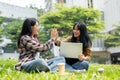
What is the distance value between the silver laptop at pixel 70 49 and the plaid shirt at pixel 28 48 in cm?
44

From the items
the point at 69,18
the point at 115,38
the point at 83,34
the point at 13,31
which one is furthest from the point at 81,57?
the point at 13,31

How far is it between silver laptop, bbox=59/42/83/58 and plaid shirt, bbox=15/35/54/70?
1.43 ft

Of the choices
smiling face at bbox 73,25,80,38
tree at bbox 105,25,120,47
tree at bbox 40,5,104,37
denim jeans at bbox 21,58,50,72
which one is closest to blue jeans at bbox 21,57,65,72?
denim jeans at bbox 21,58,50,72

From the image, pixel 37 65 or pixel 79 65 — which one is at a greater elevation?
pixel 37 65

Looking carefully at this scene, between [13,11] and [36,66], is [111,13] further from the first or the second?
[36,66]

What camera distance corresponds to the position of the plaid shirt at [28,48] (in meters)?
4.16

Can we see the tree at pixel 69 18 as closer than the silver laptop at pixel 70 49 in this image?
No

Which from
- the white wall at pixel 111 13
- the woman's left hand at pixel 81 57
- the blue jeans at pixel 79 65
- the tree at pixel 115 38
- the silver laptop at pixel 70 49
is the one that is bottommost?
the tree at pixel 115 38

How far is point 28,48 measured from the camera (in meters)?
4.22

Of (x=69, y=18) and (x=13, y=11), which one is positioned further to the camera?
(x=13, y=11)

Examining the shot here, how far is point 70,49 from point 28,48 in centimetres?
61

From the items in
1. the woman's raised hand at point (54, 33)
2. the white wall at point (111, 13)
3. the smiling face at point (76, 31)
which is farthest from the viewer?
the white wall at point (111, 13)

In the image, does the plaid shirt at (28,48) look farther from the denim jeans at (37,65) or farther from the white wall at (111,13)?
the white wall at (111,13)

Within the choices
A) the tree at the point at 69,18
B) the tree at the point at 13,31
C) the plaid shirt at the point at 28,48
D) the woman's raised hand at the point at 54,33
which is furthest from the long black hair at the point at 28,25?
the tree at the point at 13,31
